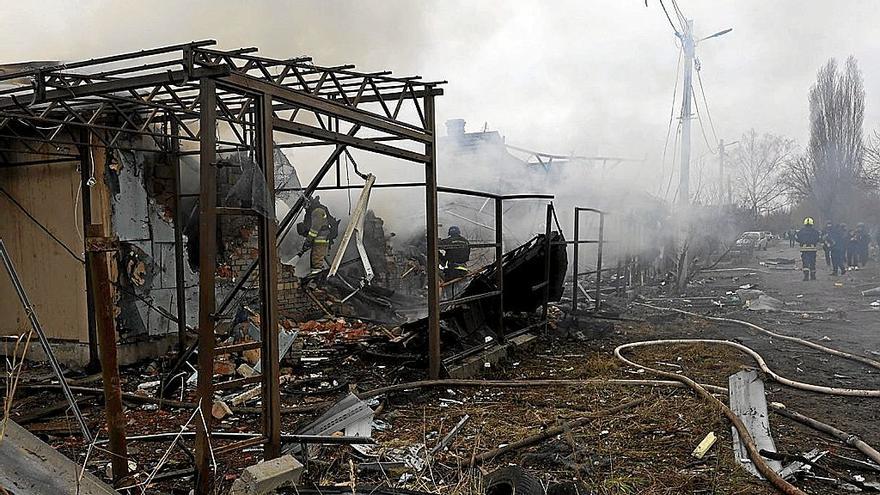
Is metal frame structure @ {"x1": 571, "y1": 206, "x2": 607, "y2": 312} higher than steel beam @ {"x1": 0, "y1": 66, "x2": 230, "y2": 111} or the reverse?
the reverse

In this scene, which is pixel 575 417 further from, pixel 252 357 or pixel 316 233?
pixel 316 233

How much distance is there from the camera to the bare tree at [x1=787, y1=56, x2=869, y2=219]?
36.6m

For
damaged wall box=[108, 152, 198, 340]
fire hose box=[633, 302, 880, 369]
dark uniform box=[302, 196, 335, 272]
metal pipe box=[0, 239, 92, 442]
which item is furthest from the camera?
dark uniform box=[302, 196, 335, 272]

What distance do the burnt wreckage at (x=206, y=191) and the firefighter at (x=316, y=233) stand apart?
0.86m

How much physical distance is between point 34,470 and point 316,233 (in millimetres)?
12334

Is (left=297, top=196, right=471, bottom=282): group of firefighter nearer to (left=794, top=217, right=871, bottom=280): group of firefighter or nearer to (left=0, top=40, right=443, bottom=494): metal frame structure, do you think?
(left=0, top=40, right=443, bottom=494): metal frame structure

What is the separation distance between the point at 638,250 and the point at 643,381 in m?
12.8

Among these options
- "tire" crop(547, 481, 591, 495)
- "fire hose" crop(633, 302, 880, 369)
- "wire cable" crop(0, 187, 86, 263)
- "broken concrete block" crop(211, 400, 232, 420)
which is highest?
"wire cable" crop(0, 187, 86, 263)

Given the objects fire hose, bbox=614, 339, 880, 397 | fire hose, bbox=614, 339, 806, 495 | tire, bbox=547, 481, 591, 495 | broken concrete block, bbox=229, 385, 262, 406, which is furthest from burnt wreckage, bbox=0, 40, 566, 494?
fire hose, bbox=614, 339, 806, 495

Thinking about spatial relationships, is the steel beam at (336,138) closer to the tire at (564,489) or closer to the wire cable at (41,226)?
the tire at (564,489)

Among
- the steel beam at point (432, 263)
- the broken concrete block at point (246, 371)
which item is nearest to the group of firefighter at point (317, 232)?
the broken concrete block at point (246, 371)

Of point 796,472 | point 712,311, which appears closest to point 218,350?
point 796,472

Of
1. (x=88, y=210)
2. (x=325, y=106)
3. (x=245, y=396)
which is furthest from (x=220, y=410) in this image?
(x=88, y=210)

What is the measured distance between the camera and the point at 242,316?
1181 cm
